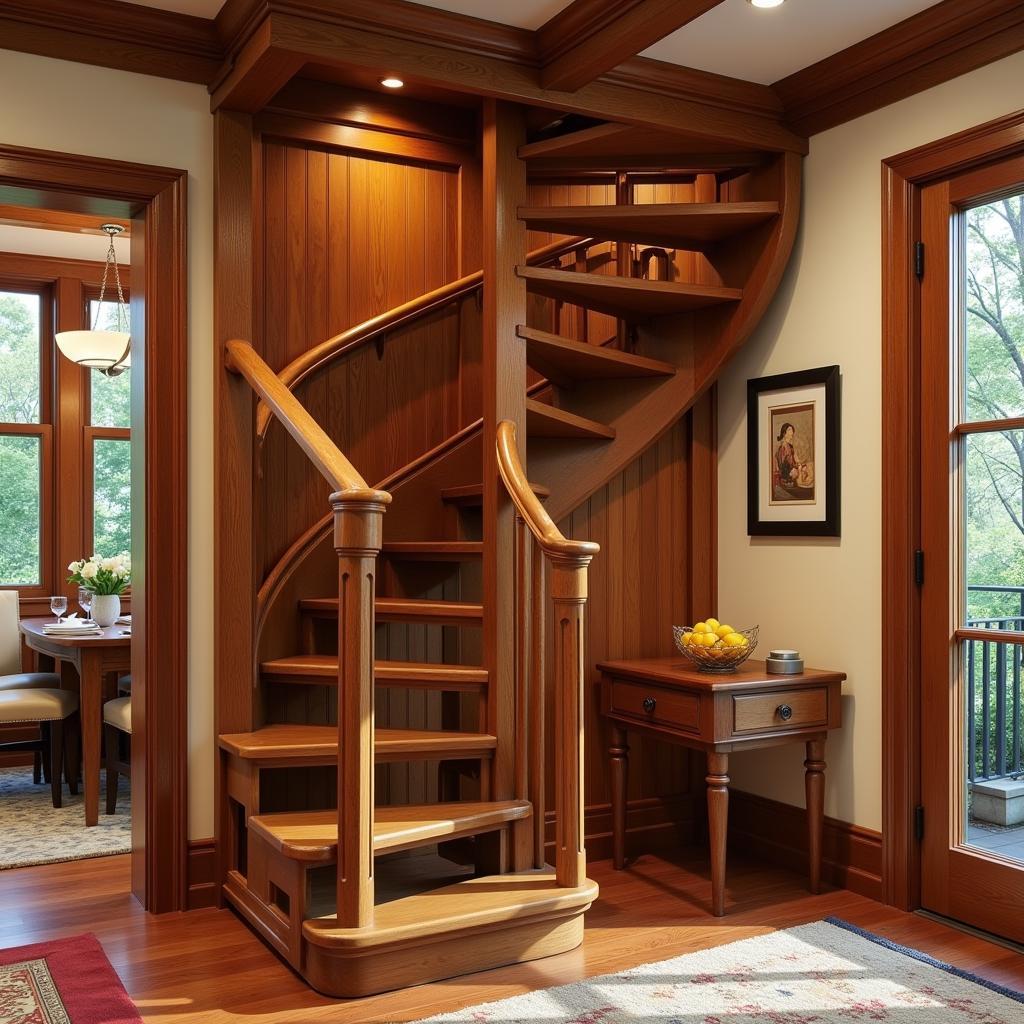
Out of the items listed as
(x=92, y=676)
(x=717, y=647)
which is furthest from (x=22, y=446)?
(x=717, y=647)

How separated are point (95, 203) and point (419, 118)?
1.23 metres

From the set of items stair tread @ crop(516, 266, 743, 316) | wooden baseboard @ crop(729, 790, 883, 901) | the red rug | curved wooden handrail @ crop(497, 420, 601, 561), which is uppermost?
stair tread @ crop(516, 266, 743, 316)

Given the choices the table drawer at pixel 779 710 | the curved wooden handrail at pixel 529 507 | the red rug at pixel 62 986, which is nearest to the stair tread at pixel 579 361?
→ the curved wooden handrail at pixel 529 507

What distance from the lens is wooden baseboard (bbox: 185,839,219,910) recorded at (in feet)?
11.2

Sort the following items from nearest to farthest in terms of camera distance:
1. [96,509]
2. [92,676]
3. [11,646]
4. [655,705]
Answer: [655,705] → [92,676] → [11,646] → [96,509]

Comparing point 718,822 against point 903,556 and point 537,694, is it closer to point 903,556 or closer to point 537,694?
point 537,694

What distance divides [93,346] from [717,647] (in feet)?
11.3

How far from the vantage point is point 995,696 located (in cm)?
319

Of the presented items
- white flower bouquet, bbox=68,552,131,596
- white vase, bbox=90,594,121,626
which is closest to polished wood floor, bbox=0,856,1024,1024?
white vase, bbox=90,594,121,626

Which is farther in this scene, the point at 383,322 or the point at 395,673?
the point at 383,322

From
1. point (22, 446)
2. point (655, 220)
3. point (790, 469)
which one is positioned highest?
point (655, 220)

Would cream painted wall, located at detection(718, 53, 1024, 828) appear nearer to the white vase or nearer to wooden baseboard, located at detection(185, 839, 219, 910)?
wooden baseboard, located at detection(185, 839, 219, 910)

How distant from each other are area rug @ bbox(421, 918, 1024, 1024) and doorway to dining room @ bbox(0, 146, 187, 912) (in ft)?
4.47

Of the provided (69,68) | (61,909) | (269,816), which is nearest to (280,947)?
(269,816)
